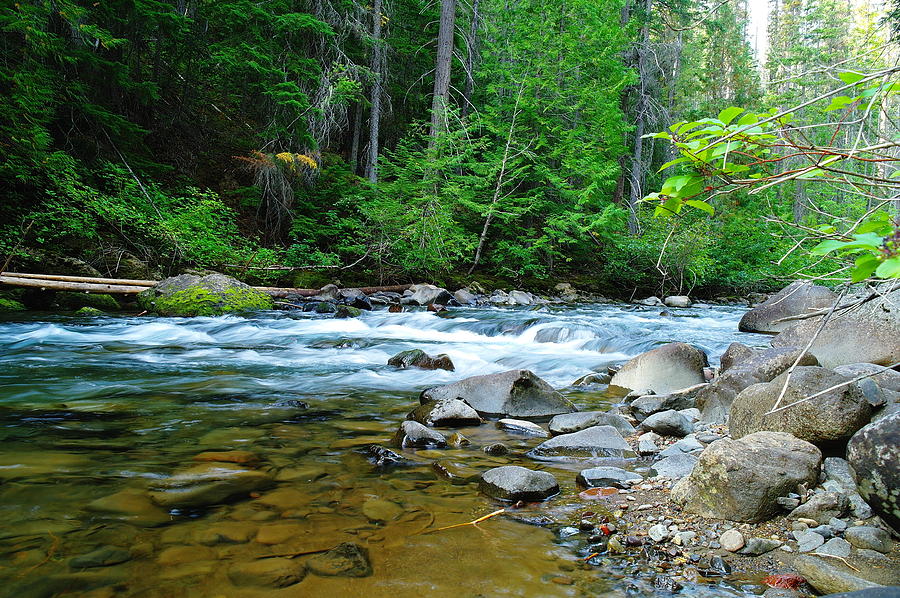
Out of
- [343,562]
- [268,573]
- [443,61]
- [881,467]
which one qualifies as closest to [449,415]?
[343,562]

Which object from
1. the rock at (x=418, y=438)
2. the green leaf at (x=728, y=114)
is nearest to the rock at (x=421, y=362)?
the rock at (x=418, y=438)

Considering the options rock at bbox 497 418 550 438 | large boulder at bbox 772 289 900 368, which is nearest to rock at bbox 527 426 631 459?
rock at bbox 497 418 550 438

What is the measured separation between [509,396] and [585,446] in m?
1.18

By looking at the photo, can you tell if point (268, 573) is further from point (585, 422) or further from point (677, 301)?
point (677, 301)

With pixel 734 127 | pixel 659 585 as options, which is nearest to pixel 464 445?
pixel 659 585

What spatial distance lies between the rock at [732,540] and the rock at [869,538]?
0.42 metres

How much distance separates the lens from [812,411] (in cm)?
287

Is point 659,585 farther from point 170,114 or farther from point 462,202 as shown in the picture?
point 170,114

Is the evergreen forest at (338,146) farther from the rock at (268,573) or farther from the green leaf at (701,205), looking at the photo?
the rock at (268,573)

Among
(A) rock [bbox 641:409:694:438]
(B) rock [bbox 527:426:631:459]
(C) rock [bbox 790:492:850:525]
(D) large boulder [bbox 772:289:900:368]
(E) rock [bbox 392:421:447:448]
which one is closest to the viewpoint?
(C) rock [bbox 790:492:850:525]

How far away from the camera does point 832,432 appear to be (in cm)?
281

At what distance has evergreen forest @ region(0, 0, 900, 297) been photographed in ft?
36.6

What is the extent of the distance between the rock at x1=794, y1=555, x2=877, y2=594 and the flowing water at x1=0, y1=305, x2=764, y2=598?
0.87 feet

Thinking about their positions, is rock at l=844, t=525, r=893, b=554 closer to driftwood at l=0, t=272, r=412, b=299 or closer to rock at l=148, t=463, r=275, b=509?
rock at l=148, t=463, r=275, b=509
